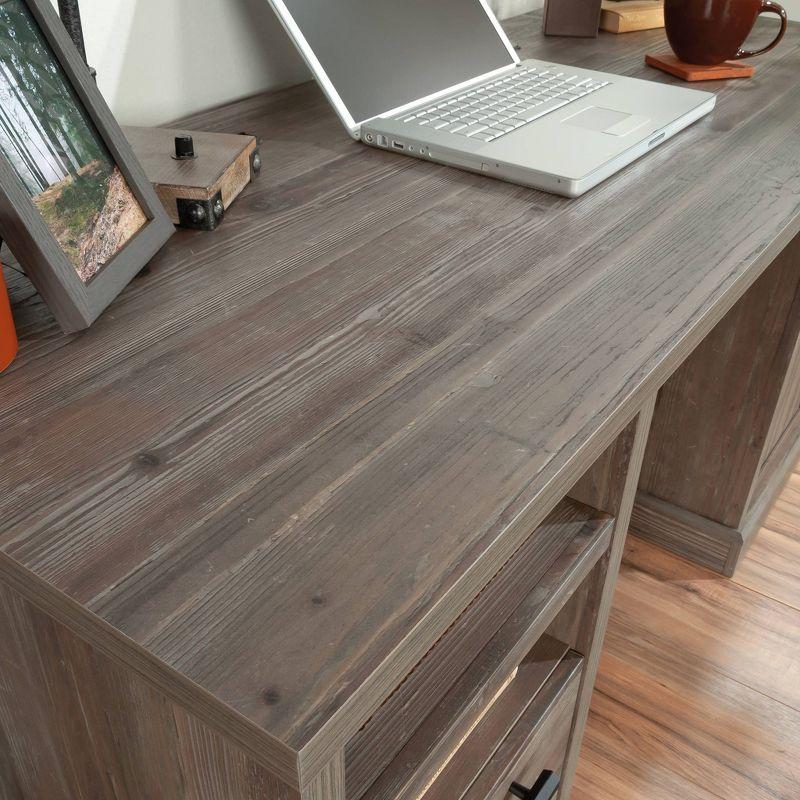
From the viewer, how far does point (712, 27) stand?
45.8 inches

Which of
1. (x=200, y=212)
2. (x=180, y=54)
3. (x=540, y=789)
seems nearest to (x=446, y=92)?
(x=180, y=54)

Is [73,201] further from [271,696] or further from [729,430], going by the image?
[729,430]

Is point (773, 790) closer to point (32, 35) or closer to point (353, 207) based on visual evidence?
point (353, 207)

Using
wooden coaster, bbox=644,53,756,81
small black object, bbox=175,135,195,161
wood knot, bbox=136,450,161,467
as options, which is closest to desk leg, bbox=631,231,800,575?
wooden coaster, bbox=644,53,756,81

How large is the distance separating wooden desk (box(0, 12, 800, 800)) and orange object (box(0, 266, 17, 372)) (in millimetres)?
12

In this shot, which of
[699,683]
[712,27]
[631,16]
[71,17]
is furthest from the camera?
[631,16]

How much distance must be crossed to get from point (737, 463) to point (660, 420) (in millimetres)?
137

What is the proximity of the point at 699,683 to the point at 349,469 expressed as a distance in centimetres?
101

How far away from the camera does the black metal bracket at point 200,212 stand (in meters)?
0.74

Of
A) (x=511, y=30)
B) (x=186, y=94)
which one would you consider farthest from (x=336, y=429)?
(x=511, y=30)

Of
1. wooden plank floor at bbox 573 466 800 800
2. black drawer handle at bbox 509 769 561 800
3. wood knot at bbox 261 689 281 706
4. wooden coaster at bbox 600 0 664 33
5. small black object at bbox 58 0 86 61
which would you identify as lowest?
wooden plank floor at bbox 573 466 800 800

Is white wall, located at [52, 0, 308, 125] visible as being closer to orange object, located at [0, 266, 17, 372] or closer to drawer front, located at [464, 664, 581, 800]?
orange object, located at [0, 266, 17, 372]

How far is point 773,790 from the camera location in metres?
1.16

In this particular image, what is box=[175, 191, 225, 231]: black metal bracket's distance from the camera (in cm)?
74
